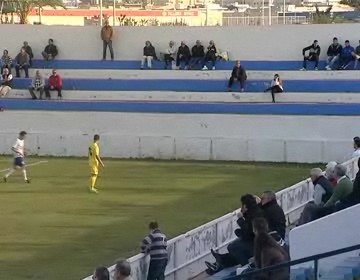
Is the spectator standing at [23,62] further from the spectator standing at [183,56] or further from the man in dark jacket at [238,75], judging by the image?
the man in dark jacket at [238,75]

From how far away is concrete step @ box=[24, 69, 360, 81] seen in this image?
36719mm

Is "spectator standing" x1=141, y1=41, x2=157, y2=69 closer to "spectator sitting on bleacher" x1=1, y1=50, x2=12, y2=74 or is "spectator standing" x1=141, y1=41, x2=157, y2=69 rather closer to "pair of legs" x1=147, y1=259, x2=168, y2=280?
"spectator sitting on bleacher" x1=1, y1=50, x2=12, y2=74

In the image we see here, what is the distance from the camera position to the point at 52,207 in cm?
2264

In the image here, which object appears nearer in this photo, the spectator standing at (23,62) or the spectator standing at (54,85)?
the spectator standing at (54,85)

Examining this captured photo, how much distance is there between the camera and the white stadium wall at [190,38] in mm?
38594

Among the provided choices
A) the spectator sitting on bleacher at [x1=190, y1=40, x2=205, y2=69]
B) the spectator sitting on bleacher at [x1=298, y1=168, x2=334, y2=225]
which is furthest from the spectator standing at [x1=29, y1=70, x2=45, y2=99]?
the spectator sitting on bleacher at [x1=298, y1=168, x2=334, y2=225]

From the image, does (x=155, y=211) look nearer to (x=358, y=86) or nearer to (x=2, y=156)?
(x=2, y=156)

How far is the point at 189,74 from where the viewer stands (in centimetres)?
3844

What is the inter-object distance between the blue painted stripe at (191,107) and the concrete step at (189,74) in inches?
112

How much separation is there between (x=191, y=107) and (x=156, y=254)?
2139 centimetres

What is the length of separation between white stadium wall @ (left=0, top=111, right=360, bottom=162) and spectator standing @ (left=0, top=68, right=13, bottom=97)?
2691mm

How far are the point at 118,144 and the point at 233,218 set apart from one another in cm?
1684

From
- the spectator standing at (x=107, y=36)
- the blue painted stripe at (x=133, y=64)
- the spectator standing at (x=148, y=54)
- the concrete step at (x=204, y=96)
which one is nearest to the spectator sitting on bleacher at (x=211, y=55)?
the blue painted stripe at (x=133, y=64)

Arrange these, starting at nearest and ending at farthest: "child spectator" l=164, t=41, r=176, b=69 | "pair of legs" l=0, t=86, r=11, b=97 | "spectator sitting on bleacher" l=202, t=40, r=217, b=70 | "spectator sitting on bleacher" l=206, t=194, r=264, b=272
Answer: "spectator sitting on bleacher" l=206, t=194, r=264, b=272 → "pair of legs" l=0, t=86, r=11, b=97 → "spectator sitting on bleacher" l=202, t=40, r=217, b=70 → "child spectator" l=164, t=41, r=176, b=69
